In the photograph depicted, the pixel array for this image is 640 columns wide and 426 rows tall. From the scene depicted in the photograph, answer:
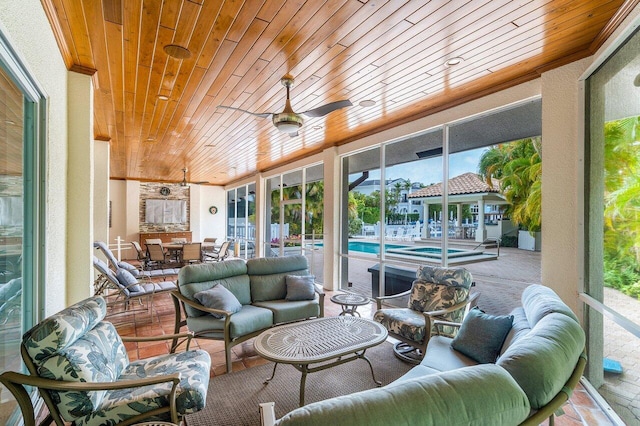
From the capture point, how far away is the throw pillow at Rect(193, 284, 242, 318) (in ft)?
10.0

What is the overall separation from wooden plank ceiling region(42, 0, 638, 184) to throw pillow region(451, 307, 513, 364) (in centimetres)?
214

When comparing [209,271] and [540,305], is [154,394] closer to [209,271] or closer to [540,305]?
[209,271]

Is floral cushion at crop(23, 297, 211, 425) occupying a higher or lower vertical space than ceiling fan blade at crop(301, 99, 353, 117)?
lower

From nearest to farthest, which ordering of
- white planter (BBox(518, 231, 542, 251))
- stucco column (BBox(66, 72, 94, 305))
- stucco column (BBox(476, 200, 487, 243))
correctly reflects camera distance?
stucco column (BBox(66, 72, 94, 305))
white planter (BBox(518, 231, 542, 251))
stucco column (BBox(476, 200, 487, 243))

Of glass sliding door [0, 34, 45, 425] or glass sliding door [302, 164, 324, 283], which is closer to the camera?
glass sliding door [0, 34, 45, 425]

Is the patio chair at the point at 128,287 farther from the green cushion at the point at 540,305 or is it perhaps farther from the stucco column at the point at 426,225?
the green cushion at the point at 540,305

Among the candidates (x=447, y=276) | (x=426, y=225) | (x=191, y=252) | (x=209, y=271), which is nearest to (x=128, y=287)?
(x=209, y=271)

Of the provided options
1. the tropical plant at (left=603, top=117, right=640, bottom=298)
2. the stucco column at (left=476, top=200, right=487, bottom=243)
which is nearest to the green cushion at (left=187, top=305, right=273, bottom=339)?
the stucco column at (left=476, top=200, right=487, bottom=243)

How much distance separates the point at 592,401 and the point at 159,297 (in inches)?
241

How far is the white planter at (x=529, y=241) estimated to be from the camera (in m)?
3.18

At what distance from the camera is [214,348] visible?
341 centimetres

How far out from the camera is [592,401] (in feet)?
7.71

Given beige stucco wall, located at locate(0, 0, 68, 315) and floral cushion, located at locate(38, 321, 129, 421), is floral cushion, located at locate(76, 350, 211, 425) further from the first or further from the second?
beige stucco wall, located at locate(0, 0, 68, 315)

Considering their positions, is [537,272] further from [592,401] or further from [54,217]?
[54,217]
